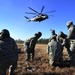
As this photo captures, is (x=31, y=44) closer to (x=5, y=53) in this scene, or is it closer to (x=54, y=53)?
(x=54, y=53)

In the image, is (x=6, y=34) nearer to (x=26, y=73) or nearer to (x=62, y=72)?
(x=26, y=73)

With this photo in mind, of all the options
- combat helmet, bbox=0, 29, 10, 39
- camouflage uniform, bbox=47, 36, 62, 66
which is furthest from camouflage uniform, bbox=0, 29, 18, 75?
camouflage uniform, bbox=47, 36, 62, 66

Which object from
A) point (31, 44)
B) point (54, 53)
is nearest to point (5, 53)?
point (54, 53)

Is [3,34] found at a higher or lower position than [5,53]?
higher

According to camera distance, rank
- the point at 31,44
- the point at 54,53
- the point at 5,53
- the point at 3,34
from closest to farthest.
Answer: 1. the point at 5,53
2. the point at 3,34
3. the point at 54,53
4. the point at 31,44

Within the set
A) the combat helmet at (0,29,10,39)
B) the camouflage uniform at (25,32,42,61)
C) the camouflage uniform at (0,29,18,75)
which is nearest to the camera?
the camouflage uniform at (0,29,18,75)

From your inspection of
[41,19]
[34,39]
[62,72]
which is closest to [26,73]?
[62,72]

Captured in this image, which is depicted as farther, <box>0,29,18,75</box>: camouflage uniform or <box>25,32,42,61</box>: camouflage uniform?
<box>25,32,42,61</box>: camouflage uniform

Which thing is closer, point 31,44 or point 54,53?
point 54,53

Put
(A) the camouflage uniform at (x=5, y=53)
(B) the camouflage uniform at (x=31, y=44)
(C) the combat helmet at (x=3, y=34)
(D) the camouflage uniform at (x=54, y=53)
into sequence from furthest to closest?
(B) the camouflage uniform at (x=31, y=44) < (D) the camouflage uniform at (x=54, y=53) < (C) the combat helmet at (x=3, y=34) < (A) the camouflage uniform at (x=5, y=53)

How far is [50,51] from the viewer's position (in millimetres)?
13141

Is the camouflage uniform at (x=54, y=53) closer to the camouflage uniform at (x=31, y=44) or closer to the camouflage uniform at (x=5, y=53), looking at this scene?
the camouflage uniform at (x=31, y=44)

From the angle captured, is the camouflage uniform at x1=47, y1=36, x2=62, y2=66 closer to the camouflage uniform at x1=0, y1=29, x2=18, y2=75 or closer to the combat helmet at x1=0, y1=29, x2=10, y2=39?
the camouflage uniform at x1=0, y1=29, x2=18, y2=75

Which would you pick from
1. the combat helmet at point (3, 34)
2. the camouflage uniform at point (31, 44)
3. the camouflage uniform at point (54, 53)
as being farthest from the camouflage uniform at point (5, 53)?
the camouflage uniform at point (31, 44)
